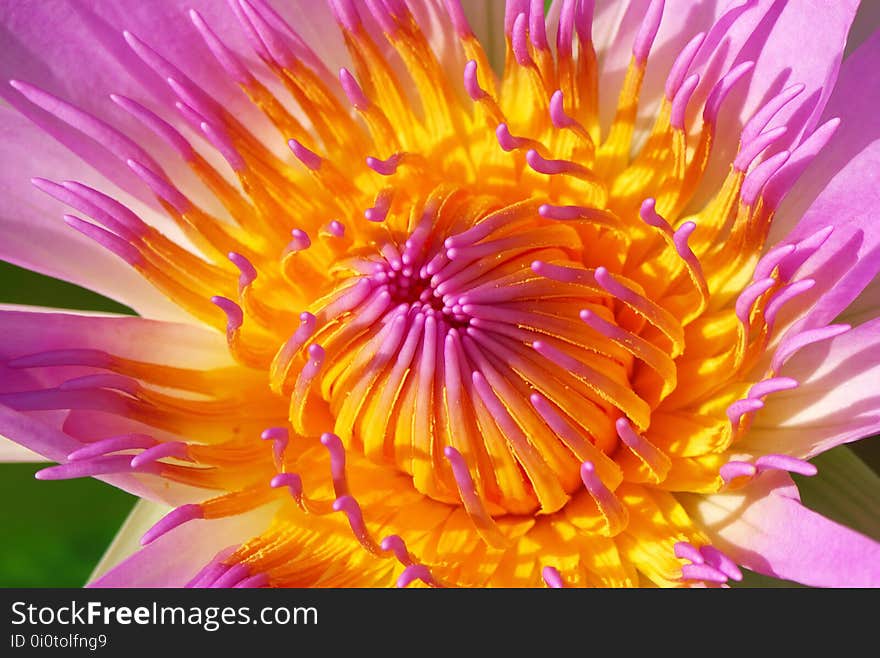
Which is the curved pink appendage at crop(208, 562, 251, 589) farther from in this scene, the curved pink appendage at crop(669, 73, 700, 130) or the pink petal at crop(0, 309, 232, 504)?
the curved pink appendage at crop(669, 73, 700, 130)

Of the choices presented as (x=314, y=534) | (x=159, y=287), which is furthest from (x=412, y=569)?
(x=159, y=287)

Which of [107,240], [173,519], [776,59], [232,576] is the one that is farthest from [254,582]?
[776,59]

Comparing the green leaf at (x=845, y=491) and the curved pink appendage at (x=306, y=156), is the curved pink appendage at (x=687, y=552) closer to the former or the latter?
the green leaf at (x=845, y=491)

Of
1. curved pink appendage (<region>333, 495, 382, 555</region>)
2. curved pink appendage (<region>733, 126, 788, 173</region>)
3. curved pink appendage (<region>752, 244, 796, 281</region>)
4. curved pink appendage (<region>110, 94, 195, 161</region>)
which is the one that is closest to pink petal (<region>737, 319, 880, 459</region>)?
curved pink appendage (<region>752, 244, 796, 281</region>)

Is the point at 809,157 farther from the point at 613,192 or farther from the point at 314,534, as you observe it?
the point at 314,534

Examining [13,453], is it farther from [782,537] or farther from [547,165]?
[782,537]
